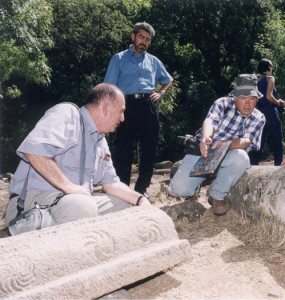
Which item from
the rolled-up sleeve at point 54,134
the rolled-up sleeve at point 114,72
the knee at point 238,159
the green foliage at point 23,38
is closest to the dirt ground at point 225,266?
the knee at point 238,159

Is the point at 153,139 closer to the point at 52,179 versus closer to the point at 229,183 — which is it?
the point at 229,183

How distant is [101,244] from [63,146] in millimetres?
673

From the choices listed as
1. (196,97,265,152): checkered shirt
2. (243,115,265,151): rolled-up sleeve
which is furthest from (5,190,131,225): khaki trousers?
(243,115,265,151): rolled-up sleeve

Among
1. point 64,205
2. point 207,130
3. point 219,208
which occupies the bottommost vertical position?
point 219,208

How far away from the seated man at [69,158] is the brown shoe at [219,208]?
1.01 metres

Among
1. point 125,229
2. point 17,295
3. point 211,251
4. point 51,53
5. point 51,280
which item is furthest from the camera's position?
point 51,53

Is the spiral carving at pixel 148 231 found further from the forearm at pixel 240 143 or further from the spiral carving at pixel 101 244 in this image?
the forearm at pixel 240 143

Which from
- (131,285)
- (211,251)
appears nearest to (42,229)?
(131,285)

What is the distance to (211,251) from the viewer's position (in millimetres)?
3551

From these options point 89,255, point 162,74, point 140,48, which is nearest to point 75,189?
point 89,255

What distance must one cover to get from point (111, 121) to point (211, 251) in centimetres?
128

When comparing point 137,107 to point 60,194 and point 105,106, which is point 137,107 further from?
point 60,194

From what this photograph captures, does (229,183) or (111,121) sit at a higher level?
(111,121)

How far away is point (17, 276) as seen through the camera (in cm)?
238
